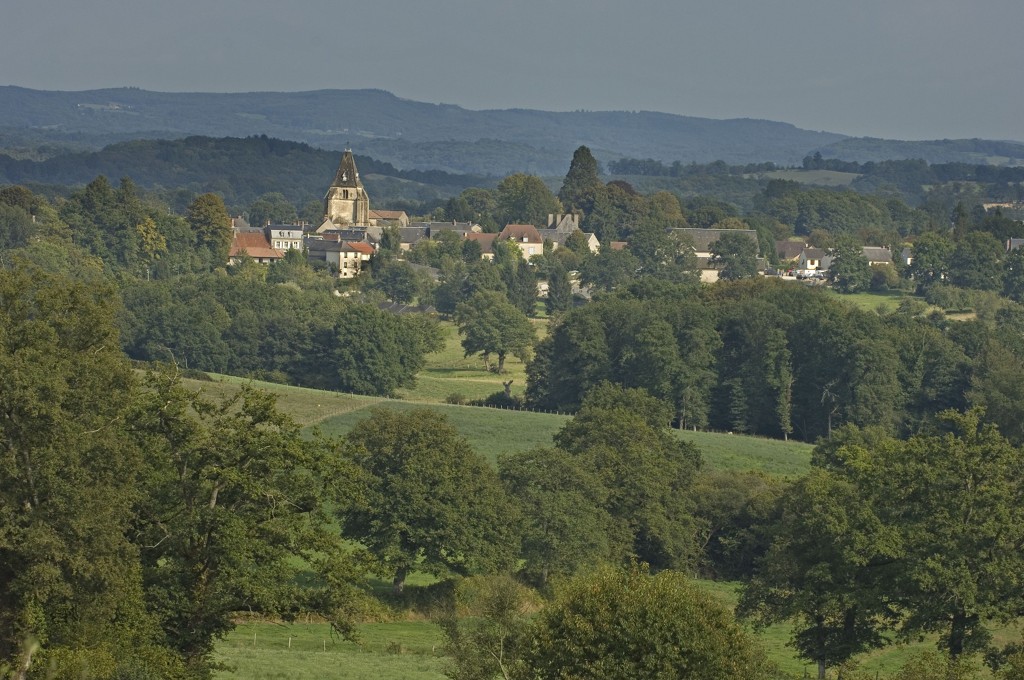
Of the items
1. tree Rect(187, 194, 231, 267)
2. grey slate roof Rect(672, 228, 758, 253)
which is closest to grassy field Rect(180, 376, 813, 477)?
tree Rect(187, 194, 231, 267)

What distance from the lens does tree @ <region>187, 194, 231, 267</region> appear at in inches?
4887

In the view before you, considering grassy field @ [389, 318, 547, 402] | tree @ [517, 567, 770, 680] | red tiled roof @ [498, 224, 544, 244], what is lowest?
grassy field @ [389, 318, 547, 402]

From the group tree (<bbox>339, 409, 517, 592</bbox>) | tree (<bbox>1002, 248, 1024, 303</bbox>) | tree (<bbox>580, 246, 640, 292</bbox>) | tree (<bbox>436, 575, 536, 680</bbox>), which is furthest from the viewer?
tree (<bbox>580, 246, 640, 292</bbox>)

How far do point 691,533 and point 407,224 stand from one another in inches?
4933

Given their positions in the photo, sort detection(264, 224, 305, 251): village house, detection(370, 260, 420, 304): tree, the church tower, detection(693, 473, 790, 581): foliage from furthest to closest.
Result: 1. the church tower
2. detection(264, 224, 305, 251): village house
3. detection(370, 260, 420, 304): tree
4. detection(693, 473, 790, 581): foliage

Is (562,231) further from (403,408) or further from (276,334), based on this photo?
(403,408)

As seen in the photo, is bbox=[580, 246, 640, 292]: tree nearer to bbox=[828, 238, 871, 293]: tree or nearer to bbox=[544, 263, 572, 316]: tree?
bbox=[544, 263, 572, 316]: tree

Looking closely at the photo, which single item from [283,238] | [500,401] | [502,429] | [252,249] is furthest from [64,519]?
[283,238]

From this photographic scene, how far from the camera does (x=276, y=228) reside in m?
150

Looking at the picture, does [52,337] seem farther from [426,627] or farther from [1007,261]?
[1007,261]

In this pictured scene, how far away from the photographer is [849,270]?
11781 centimetres

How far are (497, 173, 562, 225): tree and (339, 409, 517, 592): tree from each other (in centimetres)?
12065

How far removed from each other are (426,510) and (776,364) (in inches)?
1528

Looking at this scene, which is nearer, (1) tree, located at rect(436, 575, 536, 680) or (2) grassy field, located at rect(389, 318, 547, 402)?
(1) tree, located at rect(436, 575, 536, 680)
